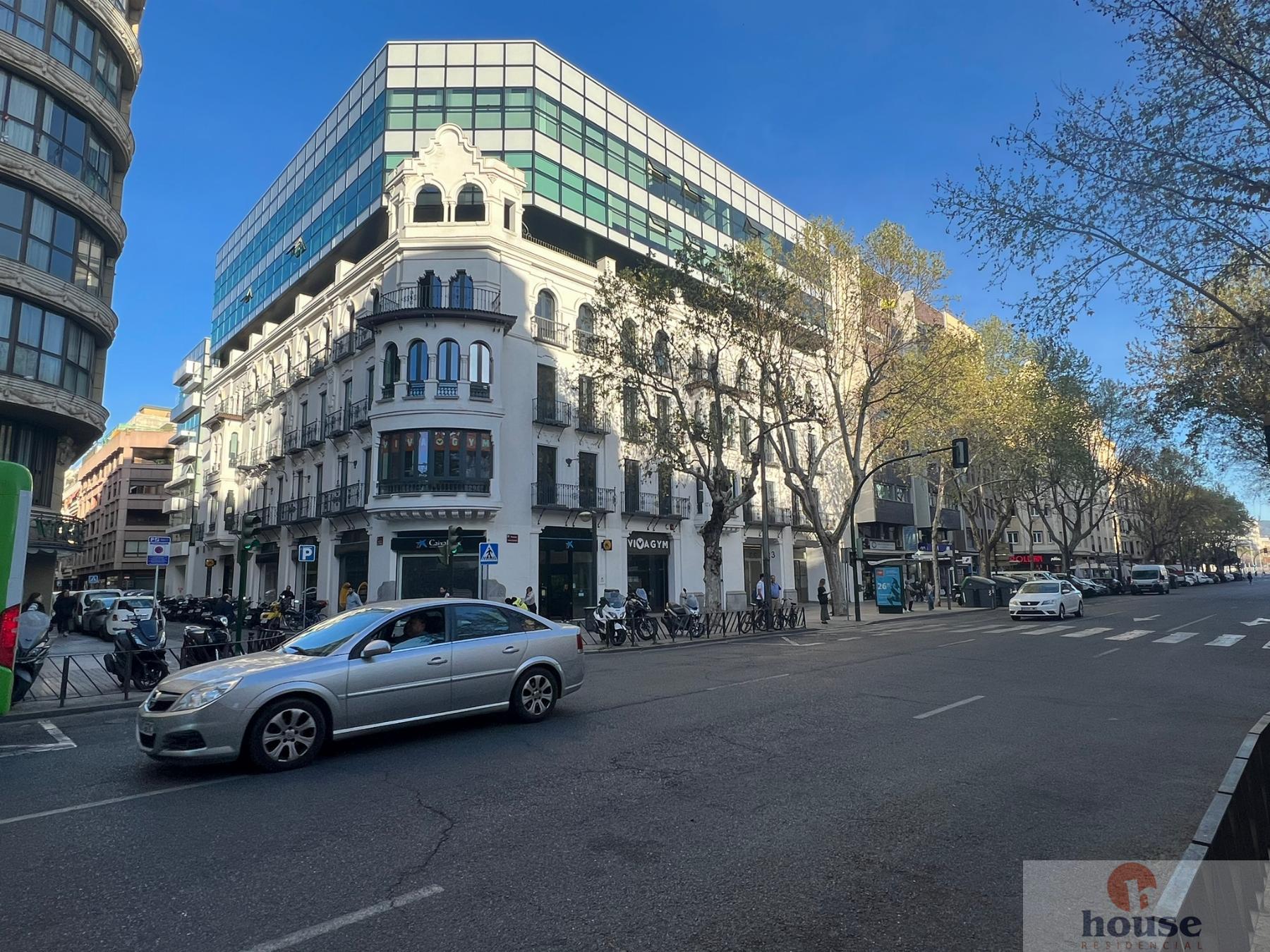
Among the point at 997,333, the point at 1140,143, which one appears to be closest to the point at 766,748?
the point at 1140,143

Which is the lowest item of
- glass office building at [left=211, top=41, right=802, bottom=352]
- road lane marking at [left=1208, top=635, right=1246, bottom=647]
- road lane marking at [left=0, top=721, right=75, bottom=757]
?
road lane marking at [left=1208, top=635, right=1246, bottom=647]

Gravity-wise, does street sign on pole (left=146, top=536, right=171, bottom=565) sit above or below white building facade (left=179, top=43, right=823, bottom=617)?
below

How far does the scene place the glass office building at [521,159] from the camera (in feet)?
104

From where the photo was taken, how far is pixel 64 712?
10.2 metres

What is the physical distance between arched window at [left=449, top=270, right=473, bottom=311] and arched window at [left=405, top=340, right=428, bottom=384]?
6.56ft

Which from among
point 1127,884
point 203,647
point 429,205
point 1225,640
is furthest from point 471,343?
point 1127,884

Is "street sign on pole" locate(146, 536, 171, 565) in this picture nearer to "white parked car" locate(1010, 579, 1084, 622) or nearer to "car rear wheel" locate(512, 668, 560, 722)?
"car rear wheel" locate(512, 668, 560, 722)

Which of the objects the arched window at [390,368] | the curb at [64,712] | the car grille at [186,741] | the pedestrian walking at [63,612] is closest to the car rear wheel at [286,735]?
the car grille at [186,741]

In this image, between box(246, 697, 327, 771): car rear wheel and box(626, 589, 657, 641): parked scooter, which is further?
box(626, 589, 657, 641): parked scooter

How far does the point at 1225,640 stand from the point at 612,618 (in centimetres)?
1501

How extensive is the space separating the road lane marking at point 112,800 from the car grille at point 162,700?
0.73 metres

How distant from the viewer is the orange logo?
141 inches

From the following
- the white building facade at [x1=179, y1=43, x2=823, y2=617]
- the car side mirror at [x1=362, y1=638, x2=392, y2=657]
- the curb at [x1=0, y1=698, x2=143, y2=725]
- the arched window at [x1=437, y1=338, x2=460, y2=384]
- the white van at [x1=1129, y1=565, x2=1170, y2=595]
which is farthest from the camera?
the white van at [x1=1129, y1=565, x2=1170, y2=595]

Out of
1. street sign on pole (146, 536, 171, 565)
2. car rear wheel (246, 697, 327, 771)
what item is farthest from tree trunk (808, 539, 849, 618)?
car rear wheel (246, 697, 327, 771)
